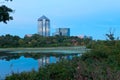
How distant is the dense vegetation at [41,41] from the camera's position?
3544 cm

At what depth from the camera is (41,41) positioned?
131 ft

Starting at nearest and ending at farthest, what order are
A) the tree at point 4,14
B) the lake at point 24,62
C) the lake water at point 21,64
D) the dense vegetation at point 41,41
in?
1. the lake water at point 21,64
2. the lake at point 24,62
3. the tree at point 4,14
4. the dense vegetation at point 41,41

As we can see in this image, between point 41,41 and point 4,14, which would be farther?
point 41,41

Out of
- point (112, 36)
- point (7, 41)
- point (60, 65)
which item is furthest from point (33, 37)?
point (60, 65)

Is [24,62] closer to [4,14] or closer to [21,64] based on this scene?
[21,64]

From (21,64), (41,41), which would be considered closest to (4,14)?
(21,64)

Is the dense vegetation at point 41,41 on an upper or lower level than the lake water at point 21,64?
upper

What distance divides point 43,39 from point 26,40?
171 centimetres

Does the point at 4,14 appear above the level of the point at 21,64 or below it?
above

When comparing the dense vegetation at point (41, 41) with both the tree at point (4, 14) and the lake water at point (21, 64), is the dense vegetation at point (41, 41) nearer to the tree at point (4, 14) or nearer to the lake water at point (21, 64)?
the lake water at point (21, 64)

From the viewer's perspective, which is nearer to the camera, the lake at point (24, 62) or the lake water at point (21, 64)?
the lake water at point (21, 64)

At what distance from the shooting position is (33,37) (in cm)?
3809

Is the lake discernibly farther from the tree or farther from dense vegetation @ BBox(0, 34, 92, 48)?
dense vegetation @ BBox(0, 34, 92, 48)

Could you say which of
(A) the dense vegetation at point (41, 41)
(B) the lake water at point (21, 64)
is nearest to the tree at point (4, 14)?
(B) the lake water at point (21, 64)
